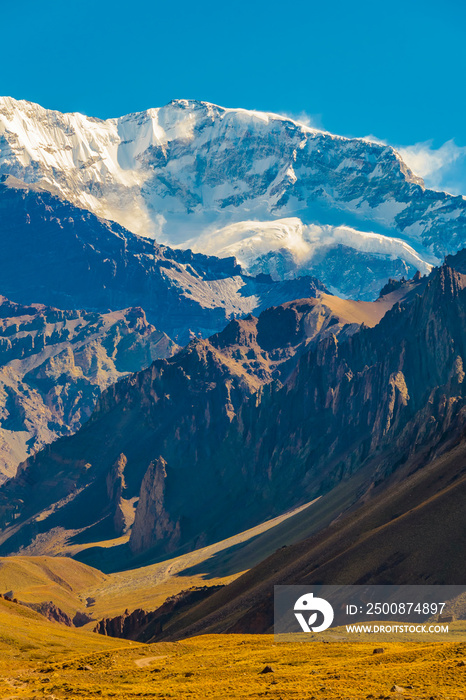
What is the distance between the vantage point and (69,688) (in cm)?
10269

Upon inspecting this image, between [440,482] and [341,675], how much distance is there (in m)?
102

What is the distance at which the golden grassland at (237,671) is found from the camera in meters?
91.8

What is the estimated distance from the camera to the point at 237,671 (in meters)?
108

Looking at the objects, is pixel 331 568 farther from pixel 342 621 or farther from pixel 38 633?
pixel 38 633

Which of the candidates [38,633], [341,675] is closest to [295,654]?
[341,675]

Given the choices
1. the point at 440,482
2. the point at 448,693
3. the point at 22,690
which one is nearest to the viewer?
the point at 448,693

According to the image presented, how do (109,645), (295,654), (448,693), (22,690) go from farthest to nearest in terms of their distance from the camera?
(109,645), (295,654), (22,690), (448,693)

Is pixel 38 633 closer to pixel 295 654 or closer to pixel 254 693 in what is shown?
pixel 295 654

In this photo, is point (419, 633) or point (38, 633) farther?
point (38, 633)

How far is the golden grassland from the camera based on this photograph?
301 ft

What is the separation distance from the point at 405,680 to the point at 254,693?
13720 millimetres

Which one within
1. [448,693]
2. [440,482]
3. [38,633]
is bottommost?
[448,693]

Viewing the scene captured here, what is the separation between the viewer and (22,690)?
102 m

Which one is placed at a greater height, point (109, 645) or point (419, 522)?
point (419, 522)
